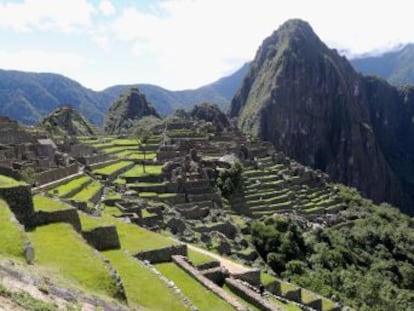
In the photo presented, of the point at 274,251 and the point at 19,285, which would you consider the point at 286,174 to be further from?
the point at 19,285

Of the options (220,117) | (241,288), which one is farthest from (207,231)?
(220,117)

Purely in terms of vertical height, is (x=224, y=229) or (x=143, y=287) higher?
(x=143, y=287)

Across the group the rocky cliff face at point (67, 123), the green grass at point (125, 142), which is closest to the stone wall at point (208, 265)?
the green grass at point (125, 142)

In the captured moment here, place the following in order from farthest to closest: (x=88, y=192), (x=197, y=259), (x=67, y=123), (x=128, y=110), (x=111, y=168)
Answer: (x=128, y=110) → (x=67, y=123) → (x=111, y=168) → (x=88, y=192) → (x=197, y=259)

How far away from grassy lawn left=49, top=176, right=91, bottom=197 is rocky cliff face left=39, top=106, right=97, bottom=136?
39029 millimetres

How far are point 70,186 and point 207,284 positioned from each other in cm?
2283

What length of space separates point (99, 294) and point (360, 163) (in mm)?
191521

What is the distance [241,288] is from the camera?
18750mm

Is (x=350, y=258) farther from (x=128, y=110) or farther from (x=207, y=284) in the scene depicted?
(x=128, y=110)

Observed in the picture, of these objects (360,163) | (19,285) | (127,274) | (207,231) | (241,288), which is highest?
(19,285)

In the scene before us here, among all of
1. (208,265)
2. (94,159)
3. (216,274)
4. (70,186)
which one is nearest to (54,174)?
(70,186)

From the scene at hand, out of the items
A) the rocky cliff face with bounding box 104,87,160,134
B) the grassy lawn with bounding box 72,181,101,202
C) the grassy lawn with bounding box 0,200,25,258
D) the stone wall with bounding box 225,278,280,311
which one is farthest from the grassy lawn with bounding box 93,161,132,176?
the rocky cliff face with bounding box 104,87,160,134

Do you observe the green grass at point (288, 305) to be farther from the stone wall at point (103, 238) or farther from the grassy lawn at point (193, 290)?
the stone wall at point (103, 238)

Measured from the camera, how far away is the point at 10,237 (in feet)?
41.3
